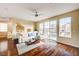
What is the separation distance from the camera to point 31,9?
81.3 inches

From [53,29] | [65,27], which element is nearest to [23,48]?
[53,29]

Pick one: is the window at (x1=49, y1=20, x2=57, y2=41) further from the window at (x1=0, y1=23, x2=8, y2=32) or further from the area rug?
the window at (x1=0, y1=23, x2=8, y2=32)

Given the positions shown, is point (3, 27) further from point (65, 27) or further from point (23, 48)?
point (65, 27)

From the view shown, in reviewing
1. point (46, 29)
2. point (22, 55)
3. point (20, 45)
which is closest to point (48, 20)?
point (46, 29)

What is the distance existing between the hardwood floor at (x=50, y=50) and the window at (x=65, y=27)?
0.91 ft

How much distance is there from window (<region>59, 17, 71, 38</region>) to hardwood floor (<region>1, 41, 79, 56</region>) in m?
0.28

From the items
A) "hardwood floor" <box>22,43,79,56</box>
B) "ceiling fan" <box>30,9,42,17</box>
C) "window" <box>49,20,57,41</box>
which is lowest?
"hardwood floor" <box>22,43,79,56</box>

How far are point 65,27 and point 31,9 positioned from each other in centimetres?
94

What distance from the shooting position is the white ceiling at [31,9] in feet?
6.59

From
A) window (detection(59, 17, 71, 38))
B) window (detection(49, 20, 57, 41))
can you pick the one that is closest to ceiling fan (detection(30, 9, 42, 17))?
window (detection(49, 20, 57, 41))

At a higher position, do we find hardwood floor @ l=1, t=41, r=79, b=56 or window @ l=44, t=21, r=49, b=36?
window @ l=44, t=21, r=49, b=36

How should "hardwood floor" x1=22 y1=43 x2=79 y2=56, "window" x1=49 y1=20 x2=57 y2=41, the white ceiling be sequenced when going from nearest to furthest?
the white ceiling
"hardwood floor" x1=22 y1=43 x2=79 y2=56
"window" x1=49 y1=20 x2=57 y2=41

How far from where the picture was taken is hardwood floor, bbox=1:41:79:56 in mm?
2096

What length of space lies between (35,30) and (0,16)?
0.89 meters
